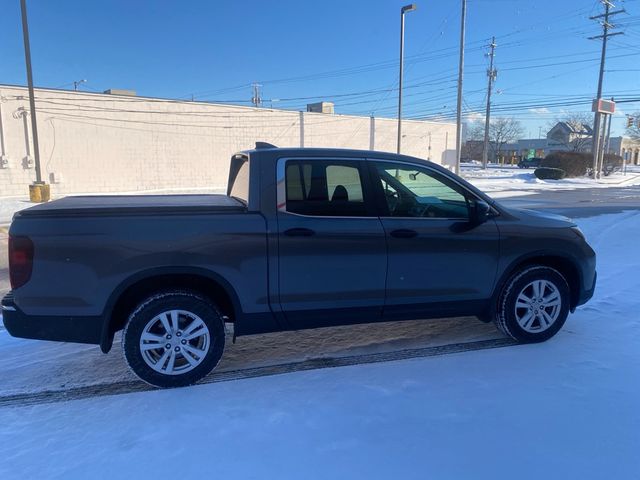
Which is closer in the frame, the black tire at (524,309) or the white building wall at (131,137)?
the black tire at (524,309)

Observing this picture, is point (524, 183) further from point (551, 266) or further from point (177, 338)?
point (177, 338)

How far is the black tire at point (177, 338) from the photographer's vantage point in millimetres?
3338

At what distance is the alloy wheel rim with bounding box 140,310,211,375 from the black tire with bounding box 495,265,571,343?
2.53 metres

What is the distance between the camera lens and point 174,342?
11.3ft

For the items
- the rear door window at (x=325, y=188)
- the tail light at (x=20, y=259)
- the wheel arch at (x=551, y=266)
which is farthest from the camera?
the wheel arch at (x=551, y=266)

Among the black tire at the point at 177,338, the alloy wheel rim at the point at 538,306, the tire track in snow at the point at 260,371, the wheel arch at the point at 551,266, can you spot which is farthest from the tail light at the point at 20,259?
the alloy wheel rim at the point at 538,306

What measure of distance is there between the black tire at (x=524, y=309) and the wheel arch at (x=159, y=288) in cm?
231

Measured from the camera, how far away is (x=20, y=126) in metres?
20.7

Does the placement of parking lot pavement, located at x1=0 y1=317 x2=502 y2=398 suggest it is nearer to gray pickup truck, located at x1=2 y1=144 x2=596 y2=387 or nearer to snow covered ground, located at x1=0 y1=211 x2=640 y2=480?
snow covered ground, located at x1=0 y1=211 x2=640 y2=480

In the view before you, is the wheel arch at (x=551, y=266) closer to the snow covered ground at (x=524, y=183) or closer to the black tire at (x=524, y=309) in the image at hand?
the black tire at (x=524, y=309)

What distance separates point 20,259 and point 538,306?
406 cm

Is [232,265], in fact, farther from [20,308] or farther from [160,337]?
[20,308]

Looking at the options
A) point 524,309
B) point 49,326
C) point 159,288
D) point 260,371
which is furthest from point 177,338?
point 524,309

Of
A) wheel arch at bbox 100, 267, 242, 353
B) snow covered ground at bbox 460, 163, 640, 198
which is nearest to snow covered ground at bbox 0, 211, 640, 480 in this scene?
wheel arch at bbox 100, 267, 242, 353
